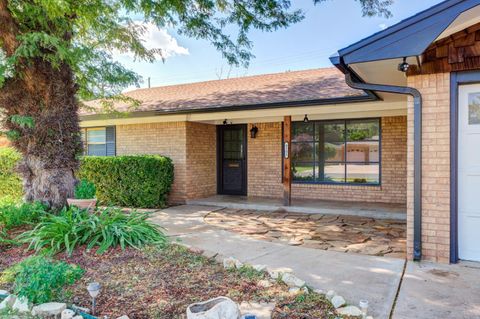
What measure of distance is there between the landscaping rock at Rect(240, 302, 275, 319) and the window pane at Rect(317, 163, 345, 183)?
731 cm

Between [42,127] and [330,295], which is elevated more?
[42,127]

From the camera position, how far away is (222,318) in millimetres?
2738

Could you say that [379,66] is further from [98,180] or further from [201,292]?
[98,180]

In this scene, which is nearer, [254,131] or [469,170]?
[469,170]

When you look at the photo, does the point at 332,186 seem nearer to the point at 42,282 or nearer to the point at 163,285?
the point at 163,285

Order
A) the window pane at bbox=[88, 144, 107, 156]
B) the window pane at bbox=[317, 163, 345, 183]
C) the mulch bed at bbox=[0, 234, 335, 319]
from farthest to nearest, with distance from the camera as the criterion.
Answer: the window pane at bbox=[88, 144, 107, 156] → the window pane at bbox=[317, 163, 345, 183] → the mulch bed at bbox=[0, 234, 335, 319]

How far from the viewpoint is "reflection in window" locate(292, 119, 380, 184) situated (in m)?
9.64

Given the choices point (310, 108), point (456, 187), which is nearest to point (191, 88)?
point (310, 108)

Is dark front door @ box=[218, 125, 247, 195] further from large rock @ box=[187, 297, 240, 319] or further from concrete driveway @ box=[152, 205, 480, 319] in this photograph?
large rock @ box=[187, 297, 240, 319]

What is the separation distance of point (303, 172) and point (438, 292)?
708cm

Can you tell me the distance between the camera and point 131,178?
30.3 feet

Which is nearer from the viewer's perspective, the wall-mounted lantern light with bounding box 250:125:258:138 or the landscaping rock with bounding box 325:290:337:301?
the landscaping rock with bounding box 325:290:337:301

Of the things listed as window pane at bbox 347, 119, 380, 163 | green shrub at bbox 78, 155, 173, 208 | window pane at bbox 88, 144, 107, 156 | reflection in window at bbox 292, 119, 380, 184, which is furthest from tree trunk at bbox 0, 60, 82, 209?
window pane at bbox 347, 119, 380, 163

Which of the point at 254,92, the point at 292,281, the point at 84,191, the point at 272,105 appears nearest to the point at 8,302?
the point at 292,281
